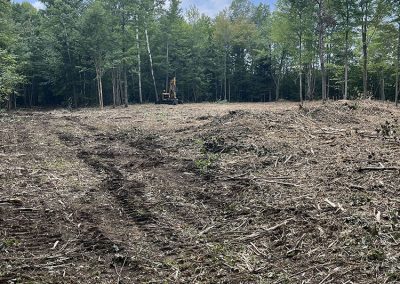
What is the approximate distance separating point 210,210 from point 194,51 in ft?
125

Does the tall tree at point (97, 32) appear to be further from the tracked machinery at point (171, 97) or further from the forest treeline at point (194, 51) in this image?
the tracked machinery at point (171, 97)

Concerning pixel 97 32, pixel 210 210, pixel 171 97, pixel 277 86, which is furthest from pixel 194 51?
pixel 210 210

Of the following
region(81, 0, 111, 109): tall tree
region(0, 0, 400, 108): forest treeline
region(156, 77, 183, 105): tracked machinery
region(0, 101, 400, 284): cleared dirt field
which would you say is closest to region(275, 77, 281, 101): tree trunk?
region(0, 0, 400, 108): forest treeline

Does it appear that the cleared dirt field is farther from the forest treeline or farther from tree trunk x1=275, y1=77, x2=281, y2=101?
tree trunk x1=275, y1=77, x2=281, y2=101

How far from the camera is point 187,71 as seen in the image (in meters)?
41.8

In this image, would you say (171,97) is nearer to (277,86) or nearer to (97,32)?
(97,32)

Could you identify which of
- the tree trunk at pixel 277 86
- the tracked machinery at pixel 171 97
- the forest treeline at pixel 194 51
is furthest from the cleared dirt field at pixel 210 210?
the tree trunk at pixel 277 86

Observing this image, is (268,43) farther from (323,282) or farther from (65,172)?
(323,282)

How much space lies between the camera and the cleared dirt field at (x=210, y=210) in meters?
3.54

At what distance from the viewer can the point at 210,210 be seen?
5145 millimetres

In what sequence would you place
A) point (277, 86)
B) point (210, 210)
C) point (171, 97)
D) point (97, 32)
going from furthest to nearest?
point (277, 86), point (171, 97), point (97, 32), point (210, 210)

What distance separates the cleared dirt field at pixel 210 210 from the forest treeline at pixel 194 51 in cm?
1189

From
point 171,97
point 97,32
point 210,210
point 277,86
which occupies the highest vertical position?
point 97,32

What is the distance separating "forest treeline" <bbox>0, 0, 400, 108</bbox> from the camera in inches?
904
